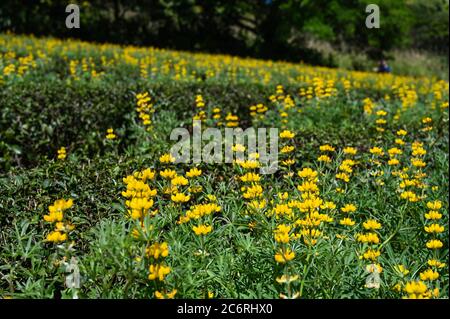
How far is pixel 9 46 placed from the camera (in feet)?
32.2

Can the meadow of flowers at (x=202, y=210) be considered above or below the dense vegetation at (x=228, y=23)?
below

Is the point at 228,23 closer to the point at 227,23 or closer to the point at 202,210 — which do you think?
the point at 227,23

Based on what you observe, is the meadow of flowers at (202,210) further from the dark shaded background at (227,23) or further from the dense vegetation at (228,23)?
the dark shaded background at (227,23)

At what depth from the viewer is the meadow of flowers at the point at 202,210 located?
206 centimetres

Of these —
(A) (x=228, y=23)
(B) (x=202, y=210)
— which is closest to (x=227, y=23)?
(A) (x=228, y=23)

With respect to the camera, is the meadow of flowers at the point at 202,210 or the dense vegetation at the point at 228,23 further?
the dense vegetation at the point at 228,23

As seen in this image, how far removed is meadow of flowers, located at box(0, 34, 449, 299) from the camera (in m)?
2.06

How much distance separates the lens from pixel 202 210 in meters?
2.32

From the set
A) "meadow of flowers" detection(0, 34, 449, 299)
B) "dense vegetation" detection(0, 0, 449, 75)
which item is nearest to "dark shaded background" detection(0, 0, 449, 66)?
"dense vegetation" detection(0, 0, 449, 75)

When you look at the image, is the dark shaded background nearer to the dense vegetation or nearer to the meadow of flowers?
the dense vegetation

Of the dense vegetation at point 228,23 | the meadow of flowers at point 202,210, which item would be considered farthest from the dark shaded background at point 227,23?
the meadow of flowers at point 202,210

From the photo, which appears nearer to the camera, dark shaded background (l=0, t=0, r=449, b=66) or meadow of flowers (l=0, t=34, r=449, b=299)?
meadow of flowers (l=0, t=34, r=449, b=299)
